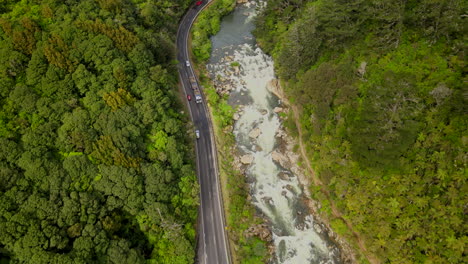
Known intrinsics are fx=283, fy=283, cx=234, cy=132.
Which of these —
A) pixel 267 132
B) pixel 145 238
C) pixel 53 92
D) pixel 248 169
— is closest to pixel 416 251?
pixel 248 169

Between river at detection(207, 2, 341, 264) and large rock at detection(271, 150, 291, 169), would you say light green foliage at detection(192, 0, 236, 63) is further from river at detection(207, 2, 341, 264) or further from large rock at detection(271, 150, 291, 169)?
large rock at detection(271, 150, 291, 169)

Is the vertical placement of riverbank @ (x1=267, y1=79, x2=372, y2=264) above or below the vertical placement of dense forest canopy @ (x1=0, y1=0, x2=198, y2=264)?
below

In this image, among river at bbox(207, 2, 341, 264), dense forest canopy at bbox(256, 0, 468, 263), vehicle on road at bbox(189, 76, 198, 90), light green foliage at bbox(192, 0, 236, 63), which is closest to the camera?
dense forest canopy at bbox(256, 0, 468, 263)

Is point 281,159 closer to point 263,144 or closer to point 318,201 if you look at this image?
point 263,144

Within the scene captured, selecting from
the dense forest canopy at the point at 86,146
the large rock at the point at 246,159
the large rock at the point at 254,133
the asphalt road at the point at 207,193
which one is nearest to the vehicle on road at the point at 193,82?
the asphalt road at the point at 207,193

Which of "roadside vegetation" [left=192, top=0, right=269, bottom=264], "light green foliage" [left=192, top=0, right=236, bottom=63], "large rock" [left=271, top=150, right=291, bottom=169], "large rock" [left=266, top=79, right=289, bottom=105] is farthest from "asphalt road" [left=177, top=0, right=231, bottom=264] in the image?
"large rock" [left=266, top=79, right=289, bottom=105]

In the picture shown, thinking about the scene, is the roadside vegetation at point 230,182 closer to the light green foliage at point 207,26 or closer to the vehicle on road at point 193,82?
the light green foliage at point 207,26
